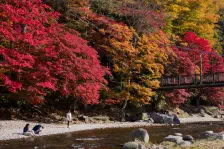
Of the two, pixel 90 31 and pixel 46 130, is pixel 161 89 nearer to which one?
pixel 90 31

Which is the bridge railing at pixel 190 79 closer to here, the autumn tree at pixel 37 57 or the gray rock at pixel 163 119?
the gray rock at pixel 163 119

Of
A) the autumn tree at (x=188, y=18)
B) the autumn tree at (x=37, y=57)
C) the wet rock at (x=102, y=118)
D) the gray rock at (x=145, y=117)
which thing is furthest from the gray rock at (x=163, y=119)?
the autumn tree at (x=188, y=18)

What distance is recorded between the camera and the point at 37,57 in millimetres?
19203

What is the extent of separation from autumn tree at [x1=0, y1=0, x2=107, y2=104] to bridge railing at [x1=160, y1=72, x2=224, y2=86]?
9.79 metres

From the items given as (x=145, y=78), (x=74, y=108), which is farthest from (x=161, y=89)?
(x=74, y=108)

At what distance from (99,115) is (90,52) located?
21.9 feet

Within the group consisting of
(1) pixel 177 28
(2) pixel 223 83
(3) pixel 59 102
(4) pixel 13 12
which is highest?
(1) pixel 177 28

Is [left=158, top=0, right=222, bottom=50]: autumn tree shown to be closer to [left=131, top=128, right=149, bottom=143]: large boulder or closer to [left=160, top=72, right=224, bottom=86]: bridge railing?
[left=160, top=72, right=224, bottom=86]: bridge railing

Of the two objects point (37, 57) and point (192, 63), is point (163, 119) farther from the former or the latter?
point (37, 57)

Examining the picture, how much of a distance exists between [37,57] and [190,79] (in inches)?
617

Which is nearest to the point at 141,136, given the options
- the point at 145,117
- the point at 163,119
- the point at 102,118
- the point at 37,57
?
the point at 37,57

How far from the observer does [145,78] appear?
28109mm

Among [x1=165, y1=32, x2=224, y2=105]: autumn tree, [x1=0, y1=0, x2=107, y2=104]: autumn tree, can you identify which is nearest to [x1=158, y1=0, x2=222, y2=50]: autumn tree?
[x1=165, y1=32, x2=224, y2=105]: autumn tree

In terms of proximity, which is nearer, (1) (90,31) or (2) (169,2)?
(1) (90,31)
